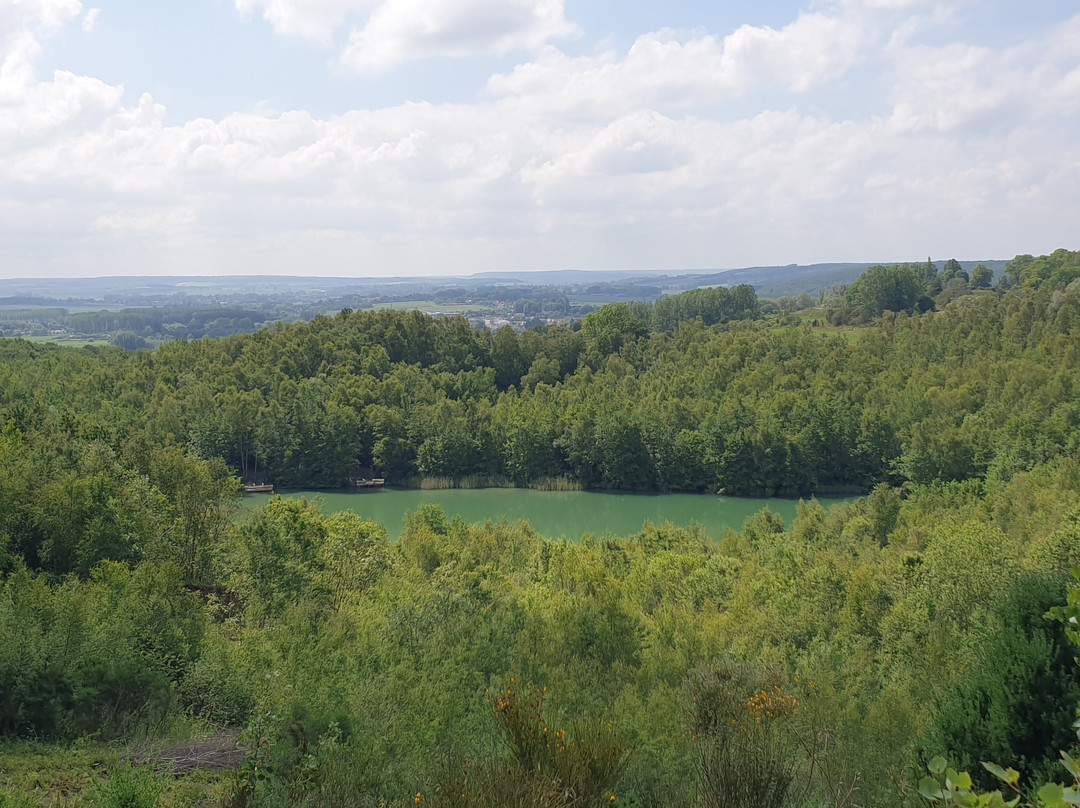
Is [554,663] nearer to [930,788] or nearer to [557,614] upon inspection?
[557,614]

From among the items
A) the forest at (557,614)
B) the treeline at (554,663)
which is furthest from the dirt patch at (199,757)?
the treeline at (554,663)

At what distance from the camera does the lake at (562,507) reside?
48062mm

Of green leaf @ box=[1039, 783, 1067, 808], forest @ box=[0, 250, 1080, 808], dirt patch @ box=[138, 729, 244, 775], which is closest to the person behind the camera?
green leaf @ box=[1039, 783, 1067, 808]

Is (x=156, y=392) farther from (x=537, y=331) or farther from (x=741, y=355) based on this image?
(x=741, y=355)

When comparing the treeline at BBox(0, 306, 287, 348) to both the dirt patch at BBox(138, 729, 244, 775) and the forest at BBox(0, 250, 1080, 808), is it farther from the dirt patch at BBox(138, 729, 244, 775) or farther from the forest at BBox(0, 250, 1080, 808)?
the dirt patch at BBox(138, 729, 244, 775)

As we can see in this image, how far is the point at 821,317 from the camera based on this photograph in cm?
9581

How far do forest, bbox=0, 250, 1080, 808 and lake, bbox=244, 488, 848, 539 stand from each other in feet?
6.47

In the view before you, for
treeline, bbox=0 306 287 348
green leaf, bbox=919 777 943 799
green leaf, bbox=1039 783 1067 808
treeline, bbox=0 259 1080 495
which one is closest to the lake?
treeline, bbox=0 259 1080 495

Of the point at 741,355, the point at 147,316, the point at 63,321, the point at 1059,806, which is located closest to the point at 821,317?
the point at 741,355

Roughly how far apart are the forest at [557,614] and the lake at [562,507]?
1.97 meters

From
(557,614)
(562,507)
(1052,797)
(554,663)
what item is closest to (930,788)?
(1052,797)

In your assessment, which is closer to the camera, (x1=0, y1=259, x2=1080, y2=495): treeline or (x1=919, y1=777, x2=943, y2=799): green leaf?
(x1=919, y1=777, x2=943, y2=799): green leaf

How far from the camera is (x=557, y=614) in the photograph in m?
16.9

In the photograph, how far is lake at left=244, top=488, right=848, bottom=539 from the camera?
1892 inches
